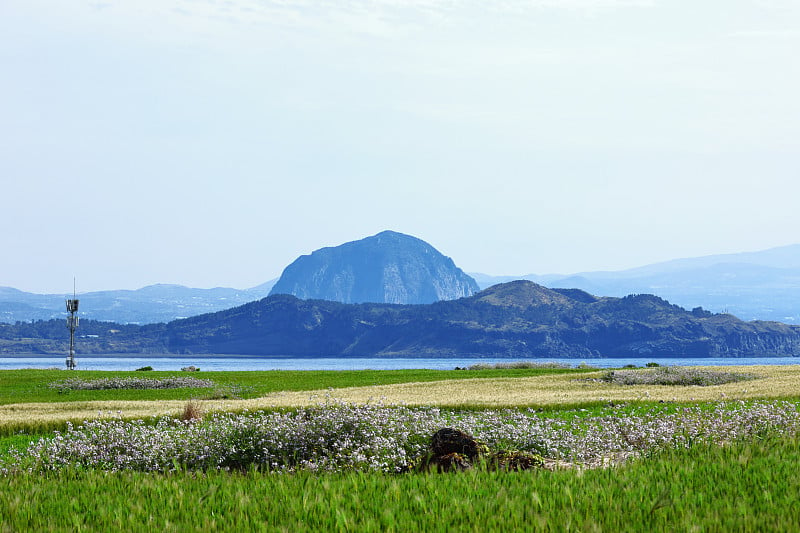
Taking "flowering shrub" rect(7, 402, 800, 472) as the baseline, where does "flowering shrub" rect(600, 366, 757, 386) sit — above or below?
below

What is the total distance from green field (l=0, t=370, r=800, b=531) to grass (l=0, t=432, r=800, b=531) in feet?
0.07

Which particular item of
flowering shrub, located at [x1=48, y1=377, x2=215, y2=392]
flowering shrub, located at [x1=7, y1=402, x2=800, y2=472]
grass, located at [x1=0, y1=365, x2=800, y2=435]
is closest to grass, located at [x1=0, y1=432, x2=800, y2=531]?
flowering shrub, located at [x1=7, y1=402, x2=800, y2=472]

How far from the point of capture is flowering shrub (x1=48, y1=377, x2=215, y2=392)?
5078cm

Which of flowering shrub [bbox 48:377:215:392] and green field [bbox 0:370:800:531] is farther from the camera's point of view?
flowering shrub [bbox 48:377:215:392]

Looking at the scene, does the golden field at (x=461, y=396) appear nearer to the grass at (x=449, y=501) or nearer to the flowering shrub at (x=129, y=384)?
the grass at (x=449, y=501)

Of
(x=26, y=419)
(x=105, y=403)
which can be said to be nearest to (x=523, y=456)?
(x=26, y=419)

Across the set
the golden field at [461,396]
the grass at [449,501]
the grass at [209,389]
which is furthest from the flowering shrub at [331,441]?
the grass at [209,389]

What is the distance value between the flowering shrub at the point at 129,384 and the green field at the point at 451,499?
40.3m

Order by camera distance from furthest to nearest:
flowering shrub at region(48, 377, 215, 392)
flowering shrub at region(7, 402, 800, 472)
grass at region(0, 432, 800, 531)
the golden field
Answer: flowering shrub at region(48, 377, 215, 392), the golden field, flowering shrub at region(7, 402, 800, 472), grass at region(0, 432, 800, 531)

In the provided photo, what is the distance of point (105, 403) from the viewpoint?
3709 centimetres

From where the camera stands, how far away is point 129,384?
52.2 meters

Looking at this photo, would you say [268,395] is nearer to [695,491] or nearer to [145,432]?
[145,432]

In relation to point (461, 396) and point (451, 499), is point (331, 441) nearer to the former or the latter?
point (451, 499)

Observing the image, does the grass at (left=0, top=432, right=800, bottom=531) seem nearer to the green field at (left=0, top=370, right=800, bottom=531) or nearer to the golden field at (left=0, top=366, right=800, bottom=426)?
the green field at (left=0, top=370, right=800, bottom=531)
